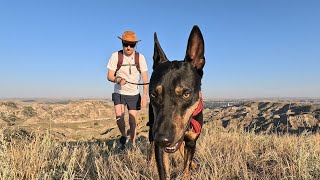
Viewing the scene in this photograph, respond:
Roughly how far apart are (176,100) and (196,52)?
2.86ft

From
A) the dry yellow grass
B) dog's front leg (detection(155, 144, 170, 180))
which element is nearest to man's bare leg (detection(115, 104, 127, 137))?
the dry yellow grass

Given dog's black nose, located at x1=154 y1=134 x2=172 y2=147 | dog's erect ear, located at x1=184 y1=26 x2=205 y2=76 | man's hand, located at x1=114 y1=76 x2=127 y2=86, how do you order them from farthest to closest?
man's hand, located at x1=114 y1=76 x2=127 y2=86, dog's erect ear, located at x1=184 y1=26 x2=205 y2=76, dog's black nose, located at x1=154 y1=134 x2=172 y2=147

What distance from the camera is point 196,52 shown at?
156 inches

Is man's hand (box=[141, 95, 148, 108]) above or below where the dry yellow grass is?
above

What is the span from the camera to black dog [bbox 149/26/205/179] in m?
3.14

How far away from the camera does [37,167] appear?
155 inches

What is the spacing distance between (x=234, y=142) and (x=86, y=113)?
42.9ft

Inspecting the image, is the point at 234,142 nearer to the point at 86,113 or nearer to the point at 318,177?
the point at 318,177

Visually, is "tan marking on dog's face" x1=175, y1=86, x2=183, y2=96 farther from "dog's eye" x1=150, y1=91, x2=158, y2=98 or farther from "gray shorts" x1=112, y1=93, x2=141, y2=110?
"gray shorts" x1=112, y1=93, x2=141, y2=110

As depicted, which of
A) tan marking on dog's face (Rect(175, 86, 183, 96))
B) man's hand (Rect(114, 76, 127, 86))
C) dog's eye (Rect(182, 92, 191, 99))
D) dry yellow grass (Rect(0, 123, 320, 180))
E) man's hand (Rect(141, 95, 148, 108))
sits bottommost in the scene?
dry yellow grass (Rect(0, 123, 320, 180))

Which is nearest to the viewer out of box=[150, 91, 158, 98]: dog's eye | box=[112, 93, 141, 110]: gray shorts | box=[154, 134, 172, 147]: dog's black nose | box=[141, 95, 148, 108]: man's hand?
box=[154, 134, 172, 147]: dog's black nose

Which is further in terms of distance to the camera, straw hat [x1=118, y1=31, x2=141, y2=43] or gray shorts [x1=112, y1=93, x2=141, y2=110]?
gray shorts [x1=112, y1=93, x2=141, y2=110]

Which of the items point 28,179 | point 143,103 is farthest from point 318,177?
point 143,103

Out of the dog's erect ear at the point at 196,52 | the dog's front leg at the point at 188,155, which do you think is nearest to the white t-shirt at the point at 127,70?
the dog's erect ear at the point at 196,52
